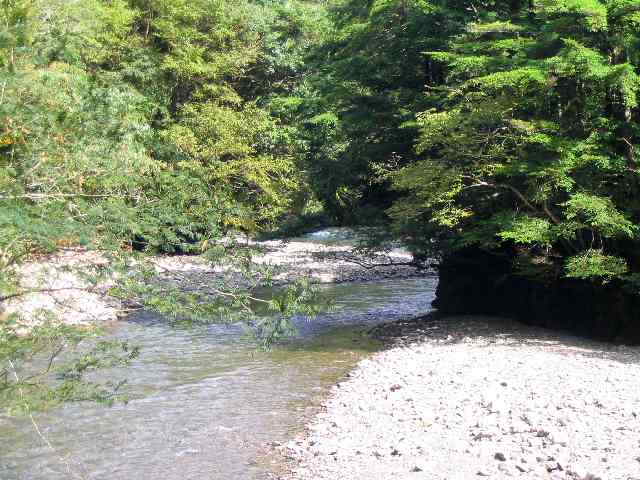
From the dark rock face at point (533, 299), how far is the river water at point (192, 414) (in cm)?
238

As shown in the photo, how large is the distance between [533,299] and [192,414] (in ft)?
25.0

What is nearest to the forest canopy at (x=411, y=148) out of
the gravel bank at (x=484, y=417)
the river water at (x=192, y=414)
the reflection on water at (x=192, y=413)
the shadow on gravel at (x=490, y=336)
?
the shadow on gravel at (x=490, y=336)

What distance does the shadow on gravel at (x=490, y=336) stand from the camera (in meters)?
11.1

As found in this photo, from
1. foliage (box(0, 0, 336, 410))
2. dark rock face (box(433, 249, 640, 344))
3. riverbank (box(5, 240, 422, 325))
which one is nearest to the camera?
foliage (box(0, 0, 336, 410))

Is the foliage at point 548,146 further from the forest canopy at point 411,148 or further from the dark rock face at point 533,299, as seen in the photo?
the dark rock face at point 533,299

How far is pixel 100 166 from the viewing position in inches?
239

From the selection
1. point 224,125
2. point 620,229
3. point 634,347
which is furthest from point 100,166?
point 224,125

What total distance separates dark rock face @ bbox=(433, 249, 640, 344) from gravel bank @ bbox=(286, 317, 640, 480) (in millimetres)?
621

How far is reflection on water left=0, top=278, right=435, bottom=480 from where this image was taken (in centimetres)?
764

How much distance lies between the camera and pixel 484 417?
26.2 feet

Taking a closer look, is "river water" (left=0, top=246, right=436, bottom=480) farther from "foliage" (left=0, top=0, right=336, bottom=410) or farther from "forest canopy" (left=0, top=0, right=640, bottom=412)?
"forest canopy" (left=0, top=0, right=640, bottom=412)

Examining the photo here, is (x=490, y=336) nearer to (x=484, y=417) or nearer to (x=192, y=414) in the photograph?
(x=484, y=417)

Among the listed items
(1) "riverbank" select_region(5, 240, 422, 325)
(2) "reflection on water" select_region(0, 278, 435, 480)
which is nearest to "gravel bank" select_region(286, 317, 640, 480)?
(2) "reflection on water" select_region(0, 278, 435, 480)

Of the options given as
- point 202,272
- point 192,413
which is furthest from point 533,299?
point 202,272
